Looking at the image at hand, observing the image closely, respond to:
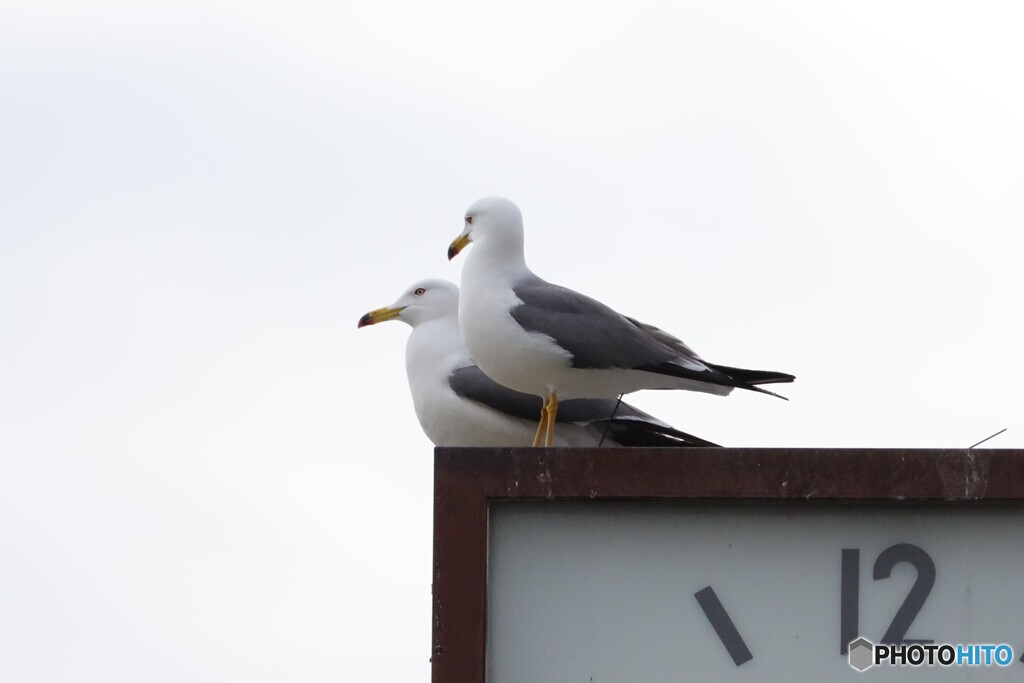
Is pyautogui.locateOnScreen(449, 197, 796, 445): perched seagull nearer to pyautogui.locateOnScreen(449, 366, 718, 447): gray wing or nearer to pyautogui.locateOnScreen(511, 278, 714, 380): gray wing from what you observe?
pyautogui.locateOnScreen(511, 278, 714, 380): gray wing

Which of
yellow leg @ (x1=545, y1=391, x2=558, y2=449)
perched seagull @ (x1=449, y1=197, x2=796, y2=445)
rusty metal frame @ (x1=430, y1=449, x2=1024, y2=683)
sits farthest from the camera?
yellow leg @ (x1=545, y1=391, x2=558, y2=449)

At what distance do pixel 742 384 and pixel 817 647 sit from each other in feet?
7.18

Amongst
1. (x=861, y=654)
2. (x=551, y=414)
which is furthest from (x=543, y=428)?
(x=861, y=654)

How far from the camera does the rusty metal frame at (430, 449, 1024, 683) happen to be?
12.3 feet

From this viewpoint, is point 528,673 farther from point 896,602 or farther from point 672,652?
point 896,602

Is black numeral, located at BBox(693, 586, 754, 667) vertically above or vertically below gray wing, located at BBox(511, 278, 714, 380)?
below

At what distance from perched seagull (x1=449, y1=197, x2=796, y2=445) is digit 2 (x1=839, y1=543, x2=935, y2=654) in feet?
6.57

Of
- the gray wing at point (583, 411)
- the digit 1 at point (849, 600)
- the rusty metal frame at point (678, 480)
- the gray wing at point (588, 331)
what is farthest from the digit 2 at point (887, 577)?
the gray wing at point (583, 411)

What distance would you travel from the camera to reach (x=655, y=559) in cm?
384

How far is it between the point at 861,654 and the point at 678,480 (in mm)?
550

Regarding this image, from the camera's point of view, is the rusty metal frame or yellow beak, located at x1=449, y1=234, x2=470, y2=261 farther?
yellow beak, located at x1=449, y1=234, x2=470, y2=261

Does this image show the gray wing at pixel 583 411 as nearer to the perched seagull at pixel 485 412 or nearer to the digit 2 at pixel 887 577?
the perched seagull at pixel 485 412

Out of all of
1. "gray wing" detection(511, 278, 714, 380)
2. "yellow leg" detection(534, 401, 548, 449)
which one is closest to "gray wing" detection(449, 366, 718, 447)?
"yellow leg" detection(534, 401, 548, 449)

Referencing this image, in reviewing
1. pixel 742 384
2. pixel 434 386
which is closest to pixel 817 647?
pixel 742 384
